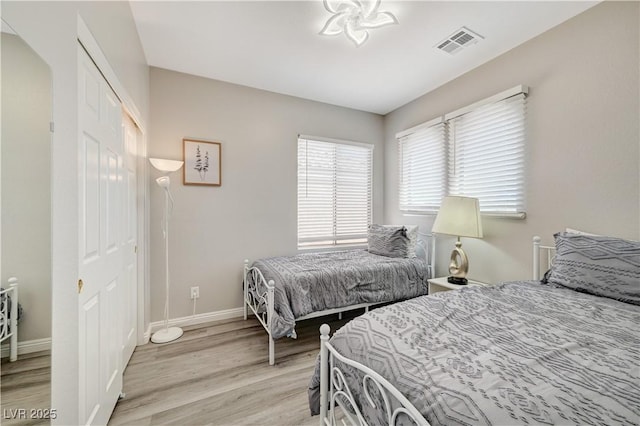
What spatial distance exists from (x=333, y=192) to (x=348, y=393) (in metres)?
2.87

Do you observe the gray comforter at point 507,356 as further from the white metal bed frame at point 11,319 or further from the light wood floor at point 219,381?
the white metal bed frame at point 11,319

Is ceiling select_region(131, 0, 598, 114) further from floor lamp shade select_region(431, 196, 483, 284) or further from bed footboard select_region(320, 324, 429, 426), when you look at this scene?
bed footboard select_region(320, 324, 429, 426)

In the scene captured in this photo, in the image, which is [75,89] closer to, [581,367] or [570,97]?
[581,367]

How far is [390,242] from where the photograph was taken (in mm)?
3154

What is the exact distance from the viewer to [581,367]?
828 mm

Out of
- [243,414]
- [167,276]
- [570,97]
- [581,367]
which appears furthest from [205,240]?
[570,97]

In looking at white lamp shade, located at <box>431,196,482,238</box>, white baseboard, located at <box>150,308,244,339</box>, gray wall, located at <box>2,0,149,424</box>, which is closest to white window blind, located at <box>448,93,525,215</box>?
white lamp shade, located at <box>431,196,482,238</box>

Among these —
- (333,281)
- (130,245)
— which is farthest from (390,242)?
(130,245)

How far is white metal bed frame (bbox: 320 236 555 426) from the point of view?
75 cm

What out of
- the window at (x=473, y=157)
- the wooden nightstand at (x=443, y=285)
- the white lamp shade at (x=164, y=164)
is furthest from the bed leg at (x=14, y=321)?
the window at (x=473, y=157)

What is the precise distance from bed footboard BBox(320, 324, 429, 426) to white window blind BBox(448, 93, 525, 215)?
2.23 meters

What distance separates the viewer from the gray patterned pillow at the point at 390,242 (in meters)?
3.08

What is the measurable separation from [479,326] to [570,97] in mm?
2117

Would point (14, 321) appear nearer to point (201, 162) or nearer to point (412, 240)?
point (201, 162)
